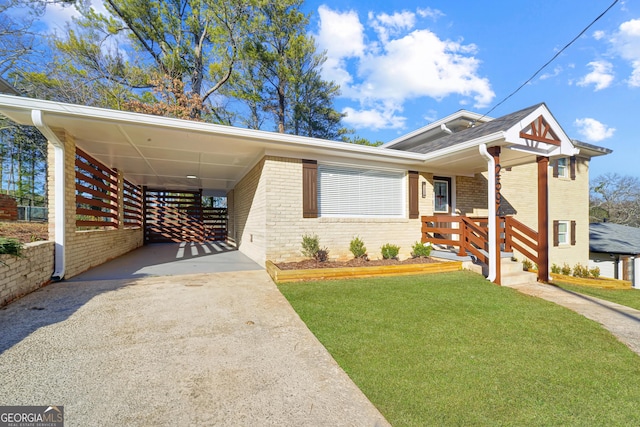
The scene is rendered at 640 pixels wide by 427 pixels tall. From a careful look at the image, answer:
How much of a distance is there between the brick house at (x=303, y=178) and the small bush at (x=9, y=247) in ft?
3.74

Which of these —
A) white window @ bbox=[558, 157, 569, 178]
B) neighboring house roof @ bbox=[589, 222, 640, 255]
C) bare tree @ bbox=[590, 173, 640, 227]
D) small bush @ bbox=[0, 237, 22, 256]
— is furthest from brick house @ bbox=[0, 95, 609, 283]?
bare tree @ bbox=[590, 173, 640, 227]

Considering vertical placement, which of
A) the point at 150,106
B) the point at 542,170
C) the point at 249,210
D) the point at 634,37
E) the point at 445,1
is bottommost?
the point at 249,210

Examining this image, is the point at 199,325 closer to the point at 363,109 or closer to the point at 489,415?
the point at 489,415

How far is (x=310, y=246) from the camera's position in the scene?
6227mm

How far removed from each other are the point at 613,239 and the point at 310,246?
17089mm

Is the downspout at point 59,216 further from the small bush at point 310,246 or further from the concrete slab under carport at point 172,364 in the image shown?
the small bush at point 310,246

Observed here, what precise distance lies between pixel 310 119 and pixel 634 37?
1277 cm

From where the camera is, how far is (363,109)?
17156 mm

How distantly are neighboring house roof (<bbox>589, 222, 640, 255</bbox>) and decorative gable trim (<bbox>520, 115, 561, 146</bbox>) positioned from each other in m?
10.8

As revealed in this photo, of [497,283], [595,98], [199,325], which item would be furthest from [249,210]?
[595,98]

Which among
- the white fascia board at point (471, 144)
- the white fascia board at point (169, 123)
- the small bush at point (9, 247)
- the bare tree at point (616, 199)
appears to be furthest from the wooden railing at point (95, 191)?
the bare tree at point (616, 199)

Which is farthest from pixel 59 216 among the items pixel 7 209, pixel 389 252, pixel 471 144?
pixel 471 144

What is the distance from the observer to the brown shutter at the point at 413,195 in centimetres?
766

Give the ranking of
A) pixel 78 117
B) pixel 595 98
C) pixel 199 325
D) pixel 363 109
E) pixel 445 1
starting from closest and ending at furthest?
1. pixel 199 325
2. pixel 78 117
3. pixel 445 1
4. pixel 595 98
5. pixel 363 109
